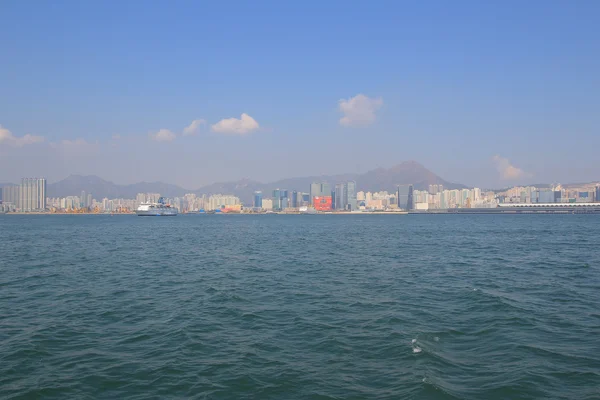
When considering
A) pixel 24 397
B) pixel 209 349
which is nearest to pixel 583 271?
pixel 209 349

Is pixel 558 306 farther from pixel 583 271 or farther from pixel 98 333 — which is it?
pixel 98 333

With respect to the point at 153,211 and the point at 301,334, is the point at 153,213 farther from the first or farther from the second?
the point at 301,334

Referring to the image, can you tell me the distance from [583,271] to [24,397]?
68.4 feet

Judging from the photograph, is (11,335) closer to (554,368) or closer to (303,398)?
(303,398)

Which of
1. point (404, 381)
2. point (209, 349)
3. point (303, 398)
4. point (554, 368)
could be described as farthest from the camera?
point (209, 349)

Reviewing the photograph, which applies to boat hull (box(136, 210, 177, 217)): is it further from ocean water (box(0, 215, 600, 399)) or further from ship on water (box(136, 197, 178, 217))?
ocean water (box(0, 215, 600, 399))

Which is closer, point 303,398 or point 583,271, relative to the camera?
point 303,398

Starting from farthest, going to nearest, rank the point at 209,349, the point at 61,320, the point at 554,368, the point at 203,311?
1. the point at 203,311
2. the point at 61,320
3. the point at 209,349
4. the point at 554,368

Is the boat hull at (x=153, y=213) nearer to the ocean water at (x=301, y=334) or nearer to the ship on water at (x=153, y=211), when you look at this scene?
the ship on water at (x=153, y=211)

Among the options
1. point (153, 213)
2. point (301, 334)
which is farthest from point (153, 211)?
point (301, 334)

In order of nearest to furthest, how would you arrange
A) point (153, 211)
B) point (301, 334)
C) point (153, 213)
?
point (301, 334)
point (153, 213)
point (153, 211)

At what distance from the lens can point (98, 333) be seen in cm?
972

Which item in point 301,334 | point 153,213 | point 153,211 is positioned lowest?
point 301,334

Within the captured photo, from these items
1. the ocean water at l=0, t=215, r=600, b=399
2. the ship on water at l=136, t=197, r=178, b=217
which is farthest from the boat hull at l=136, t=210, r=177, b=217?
the ocean water at l=0, t=215, r=600, b=399
